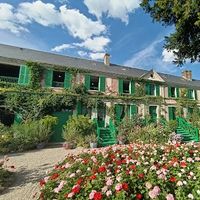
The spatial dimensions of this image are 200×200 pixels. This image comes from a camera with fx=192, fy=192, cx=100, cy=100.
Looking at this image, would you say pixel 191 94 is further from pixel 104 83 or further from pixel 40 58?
pixel 40 58

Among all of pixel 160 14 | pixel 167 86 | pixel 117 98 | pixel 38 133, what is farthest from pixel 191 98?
pixel 38 133

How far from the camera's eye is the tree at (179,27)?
960 cm

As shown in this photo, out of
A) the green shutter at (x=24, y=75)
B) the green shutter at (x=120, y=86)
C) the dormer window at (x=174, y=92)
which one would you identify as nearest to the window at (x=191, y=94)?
the dormer window at (x=174, y=92)

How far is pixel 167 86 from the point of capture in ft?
66.6

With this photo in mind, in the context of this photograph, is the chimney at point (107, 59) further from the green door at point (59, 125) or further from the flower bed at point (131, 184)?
the flower bed at point (131, 184)

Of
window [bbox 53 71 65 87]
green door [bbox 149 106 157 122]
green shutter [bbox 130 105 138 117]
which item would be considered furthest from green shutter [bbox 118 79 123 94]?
window [bbox 53 71 65 87]

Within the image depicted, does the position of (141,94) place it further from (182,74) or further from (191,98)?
(182,74)

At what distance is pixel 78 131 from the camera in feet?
38.7

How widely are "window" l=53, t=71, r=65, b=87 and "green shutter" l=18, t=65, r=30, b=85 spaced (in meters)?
2.12

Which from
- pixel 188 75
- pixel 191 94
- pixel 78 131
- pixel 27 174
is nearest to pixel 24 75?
pixel 78 131

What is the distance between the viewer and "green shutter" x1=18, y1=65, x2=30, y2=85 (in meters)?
14.5

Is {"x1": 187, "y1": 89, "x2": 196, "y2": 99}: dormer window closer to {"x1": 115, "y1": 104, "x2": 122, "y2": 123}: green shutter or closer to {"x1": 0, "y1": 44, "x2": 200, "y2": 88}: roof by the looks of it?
{"x1": 0, "y1": 44, "x2": 200, "y2": 88}: roof

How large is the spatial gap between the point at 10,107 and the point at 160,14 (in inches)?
445

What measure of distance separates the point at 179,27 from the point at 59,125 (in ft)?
33.6
